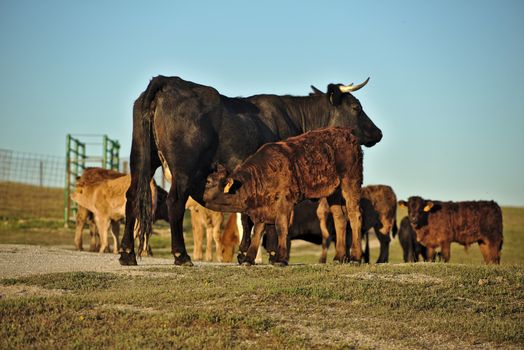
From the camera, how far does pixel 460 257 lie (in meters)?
30.6

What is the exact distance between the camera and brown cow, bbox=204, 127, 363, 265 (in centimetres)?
1251

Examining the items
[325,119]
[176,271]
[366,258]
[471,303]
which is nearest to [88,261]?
[176,271]

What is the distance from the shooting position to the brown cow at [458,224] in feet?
69.7

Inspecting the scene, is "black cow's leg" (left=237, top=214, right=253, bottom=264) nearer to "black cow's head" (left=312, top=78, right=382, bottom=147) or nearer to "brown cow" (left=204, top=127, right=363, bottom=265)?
"brown cow" (left=204, top=127, right=363, bottom=265)

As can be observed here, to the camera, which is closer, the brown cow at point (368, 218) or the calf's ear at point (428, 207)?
the calf's ear at point (428, 207)

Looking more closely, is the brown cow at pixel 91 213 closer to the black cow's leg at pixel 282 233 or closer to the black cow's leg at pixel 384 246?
the black cow's leg at pixel 384 246

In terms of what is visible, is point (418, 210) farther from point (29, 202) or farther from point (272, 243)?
point (29, 202)

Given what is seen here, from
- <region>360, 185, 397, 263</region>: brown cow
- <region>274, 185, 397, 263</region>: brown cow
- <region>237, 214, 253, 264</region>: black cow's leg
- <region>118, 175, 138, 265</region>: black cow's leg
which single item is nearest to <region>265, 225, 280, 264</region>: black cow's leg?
<region>237, 214, 253, 264</region>: black cow's leg

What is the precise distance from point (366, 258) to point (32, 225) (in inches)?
630

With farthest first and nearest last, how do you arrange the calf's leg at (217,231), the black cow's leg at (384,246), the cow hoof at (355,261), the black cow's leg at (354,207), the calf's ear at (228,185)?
the black cow's leg at (384,246), the calf's leg at (217,231), the black cow's leg at (354,207), the cow hoof at (355,261), the calf's ear at (228,185)

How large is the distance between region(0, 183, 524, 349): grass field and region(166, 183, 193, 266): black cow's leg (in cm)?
83

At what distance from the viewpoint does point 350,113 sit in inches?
637

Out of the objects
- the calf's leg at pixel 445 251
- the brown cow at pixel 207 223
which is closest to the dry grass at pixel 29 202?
the brown cow at pixel 207 223

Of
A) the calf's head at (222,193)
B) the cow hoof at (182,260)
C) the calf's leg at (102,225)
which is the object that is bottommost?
the cow hoof at (182,260)
